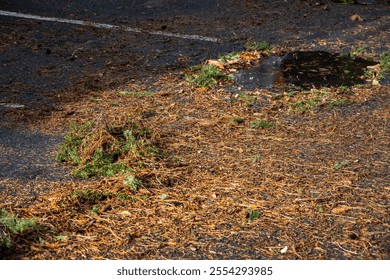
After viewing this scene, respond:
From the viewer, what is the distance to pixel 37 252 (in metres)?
3.54

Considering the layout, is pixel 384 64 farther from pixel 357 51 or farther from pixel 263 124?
pixel 263 124

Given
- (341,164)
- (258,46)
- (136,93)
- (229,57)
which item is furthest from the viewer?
(258,46)

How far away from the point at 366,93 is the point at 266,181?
2.10 m

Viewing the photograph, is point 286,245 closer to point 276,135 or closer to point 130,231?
point 130,231

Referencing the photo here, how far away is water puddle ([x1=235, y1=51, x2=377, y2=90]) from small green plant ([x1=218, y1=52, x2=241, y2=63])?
29 cm

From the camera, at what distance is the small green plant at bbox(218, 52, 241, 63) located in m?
7.01

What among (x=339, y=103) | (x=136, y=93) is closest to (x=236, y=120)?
(x=339, y=103)

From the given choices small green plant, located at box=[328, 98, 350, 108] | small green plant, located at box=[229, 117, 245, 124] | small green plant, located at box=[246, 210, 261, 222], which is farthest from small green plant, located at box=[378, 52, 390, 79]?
small green plant, located at box=[246, 210, 261, 222]

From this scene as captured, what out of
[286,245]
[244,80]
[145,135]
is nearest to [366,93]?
[244,80]

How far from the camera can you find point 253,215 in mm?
3877

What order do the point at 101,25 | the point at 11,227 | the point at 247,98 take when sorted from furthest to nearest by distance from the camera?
the point at 101,25 < the point at 247,98 < the point at 11,227

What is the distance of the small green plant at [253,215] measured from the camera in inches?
152

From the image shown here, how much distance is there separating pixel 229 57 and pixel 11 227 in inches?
154

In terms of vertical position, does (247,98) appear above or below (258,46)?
below
